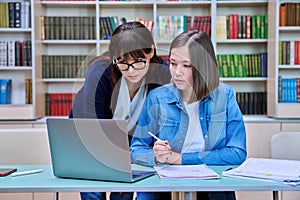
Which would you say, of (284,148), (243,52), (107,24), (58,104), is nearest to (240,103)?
(243,52)

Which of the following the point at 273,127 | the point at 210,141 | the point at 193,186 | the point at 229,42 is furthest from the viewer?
the point at 229,42

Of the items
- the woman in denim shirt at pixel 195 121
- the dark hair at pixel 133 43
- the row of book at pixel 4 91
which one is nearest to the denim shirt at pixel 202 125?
the woman in denim shirt at pixel 195 121

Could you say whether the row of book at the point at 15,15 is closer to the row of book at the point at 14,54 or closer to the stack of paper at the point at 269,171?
the row of book at the point at 14,54

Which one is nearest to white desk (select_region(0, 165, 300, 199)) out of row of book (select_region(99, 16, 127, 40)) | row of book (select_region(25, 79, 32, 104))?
row of book (select_region(25, 79, 32, 104))

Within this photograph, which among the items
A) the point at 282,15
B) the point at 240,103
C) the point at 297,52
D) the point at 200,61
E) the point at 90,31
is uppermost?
the point at 282,15

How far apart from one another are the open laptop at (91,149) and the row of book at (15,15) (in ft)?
7.70

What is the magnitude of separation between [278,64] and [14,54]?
2164 millimetres

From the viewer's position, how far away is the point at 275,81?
3613 millimetres

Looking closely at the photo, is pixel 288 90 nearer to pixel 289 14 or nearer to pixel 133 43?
pixel 289 14

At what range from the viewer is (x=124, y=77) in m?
1.83

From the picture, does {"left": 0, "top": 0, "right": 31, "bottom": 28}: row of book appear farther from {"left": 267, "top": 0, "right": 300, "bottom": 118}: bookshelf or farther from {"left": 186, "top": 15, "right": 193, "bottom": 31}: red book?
{"left": 267, "top": 0, "right": 300, "bottom": 118}: bookshelf

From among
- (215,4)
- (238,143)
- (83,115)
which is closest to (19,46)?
(215,4)

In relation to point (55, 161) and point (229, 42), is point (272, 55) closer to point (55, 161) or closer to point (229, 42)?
point (229, 42)

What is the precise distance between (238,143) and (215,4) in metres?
2.16
